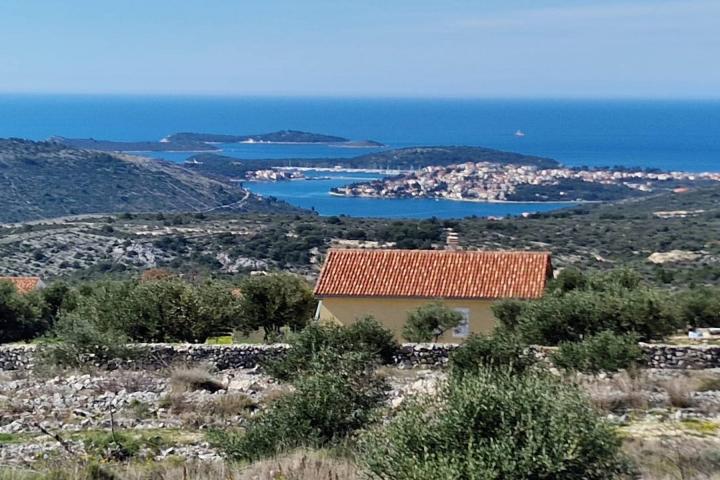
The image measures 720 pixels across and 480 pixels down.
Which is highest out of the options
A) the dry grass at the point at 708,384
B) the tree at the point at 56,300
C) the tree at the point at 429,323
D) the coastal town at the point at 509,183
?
the dry grass at the point at 708,384

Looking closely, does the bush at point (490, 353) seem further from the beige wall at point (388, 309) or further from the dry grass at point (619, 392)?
the beige wall at point (388, 309)

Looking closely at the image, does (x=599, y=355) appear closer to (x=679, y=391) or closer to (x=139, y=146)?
(x=679, y=391)

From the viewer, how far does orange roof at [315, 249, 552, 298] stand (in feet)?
77.3

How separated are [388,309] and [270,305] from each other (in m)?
3.40

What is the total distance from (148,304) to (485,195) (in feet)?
333

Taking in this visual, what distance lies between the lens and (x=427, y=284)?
78.7 feet

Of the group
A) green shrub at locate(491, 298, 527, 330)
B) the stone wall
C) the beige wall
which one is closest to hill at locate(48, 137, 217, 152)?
the beige wall

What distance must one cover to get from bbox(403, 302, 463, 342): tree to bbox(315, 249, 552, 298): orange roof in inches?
71.8

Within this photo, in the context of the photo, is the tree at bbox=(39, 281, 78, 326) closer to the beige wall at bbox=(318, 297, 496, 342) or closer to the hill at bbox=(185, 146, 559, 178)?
the beige wall at bbox=(318, 297, 496, 342)

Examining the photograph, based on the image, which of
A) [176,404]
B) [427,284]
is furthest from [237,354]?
[427,284]

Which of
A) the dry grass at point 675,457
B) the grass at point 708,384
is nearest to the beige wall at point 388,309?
the grass at point 708,384

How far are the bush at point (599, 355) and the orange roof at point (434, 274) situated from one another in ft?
27.6

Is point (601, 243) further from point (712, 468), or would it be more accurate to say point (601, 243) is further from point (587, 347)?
point (712, 468)

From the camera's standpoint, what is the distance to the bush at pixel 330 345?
14.4 meters
